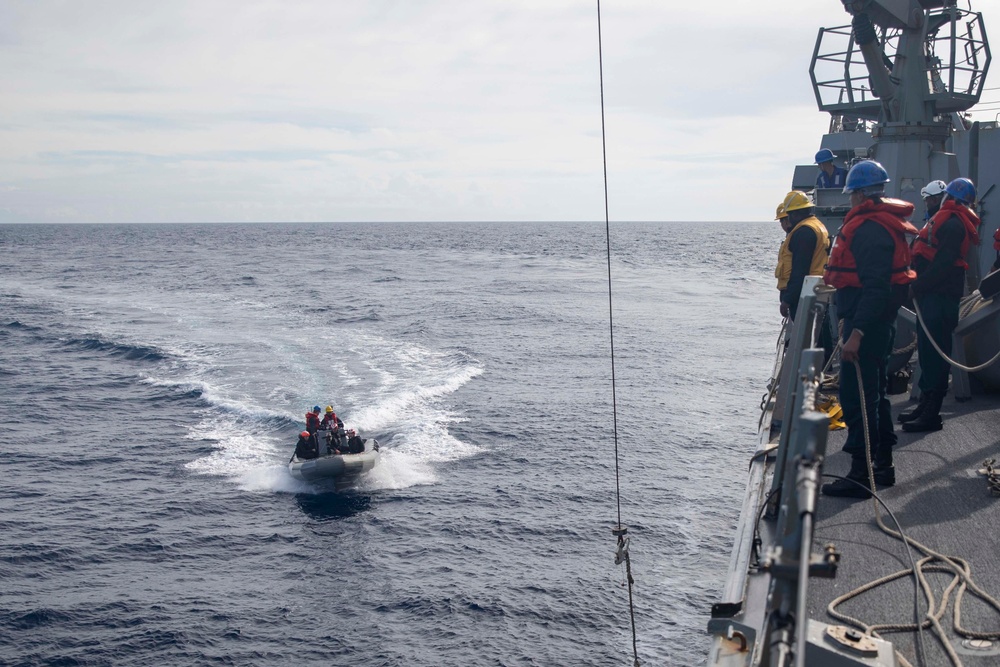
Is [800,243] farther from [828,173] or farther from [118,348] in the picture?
[118,348]

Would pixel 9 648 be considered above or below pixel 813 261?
below

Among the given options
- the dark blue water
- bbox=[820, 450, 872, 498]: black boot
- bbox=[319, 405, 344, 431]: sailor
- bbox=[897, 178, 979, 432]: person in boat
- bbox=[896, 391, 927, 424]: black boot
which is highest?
bbox=[897, 178, 979, 432]: person in boat

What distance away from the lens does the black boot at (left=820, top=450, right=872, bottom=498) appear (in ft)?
19.2

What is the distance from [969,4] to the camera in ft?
53.6

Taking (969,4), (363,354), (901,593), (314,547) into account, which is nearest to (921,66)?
(969,4)

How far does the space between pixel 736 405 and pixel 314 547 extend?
16.6m

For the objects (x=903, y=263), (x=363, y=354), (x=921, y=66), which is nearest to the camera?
(x=903, y=263)

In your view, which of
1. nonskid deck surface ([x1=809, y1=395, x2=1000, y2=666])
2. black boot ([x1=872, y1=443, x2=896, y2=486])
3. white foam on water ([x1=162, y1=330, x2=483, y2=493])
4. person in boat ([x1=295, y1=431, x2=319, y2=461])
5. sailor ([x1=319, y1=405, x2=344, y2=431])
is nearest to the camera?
nonskid deck surface ([x1=809, y1=395, x2=1000, y2=666])

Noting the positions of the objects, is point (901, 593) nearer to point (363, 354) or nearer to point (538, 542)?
point (538, 542)

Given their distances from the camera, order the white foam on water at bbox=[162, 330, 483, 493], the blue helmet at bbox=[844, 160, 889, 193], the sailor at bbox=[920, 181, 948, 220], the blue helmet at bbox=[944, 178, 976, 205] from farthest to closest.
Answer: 1. the white foam on water at bbox=[162, 330, 483, 493]
2. the sailor at bbox=[920, 181, 948, 220]
3. the blue helmet at bbox=[944, 178, 976, 205]
4. the blue helmet at bbox=[844, 160, 889, 193]

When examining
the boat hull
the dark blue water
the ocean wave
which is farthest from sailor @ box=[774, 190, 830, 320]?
the ocean wave

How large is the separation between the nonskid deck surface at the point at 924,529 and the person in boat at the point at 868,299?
0.29 meters

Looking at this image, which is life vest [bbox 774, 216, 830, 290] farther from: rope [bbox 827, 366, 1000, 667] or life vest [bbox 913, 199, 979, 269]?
rope [bbox 827, 366, 1000, 667]

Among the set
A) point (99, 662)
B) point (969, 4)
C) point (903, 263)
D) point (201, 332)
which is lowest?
point (99, 662)
